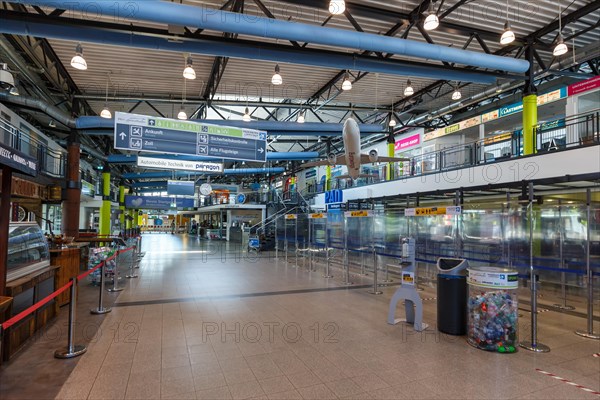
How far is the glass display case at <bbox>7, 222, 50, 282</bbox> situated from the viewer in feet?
15.0

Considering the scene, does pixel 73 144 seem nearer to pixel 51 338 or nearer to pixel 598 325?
pixel 51 338

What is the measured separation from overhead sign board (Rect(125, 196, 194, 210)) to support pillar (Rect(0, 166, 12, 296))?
1994cm

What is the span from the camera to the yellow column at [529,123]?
33.1ft

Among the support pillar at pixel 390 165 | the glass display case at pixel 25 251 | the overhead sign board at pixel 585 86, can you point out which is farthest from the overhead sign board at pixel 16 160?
the overhead sign board at pixel 585 86

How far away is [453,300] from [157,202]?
23331mm

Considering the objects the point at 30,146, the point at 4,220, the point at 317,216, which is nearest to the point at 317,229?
the point at 317,216

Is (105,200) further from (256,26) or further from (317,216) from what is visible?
(256,26)

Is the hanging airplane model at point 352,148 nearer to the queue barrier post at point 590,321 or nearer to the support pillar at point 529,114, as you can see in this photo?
the support pillar at point 529,114

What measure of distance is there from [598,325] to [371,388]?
15.8 ft

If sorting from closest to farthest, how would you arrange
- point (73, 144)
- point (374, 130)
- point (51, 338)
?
point (51, 338)
point (73, 144)
point (374, 130)

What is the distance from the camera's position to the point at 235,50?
741cm

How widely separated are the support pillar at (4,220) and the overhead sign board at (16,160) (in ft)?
0.60

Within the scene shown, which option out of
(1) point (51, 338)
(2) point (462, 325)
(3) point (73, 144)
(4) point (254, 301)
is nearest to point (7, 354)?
(1) point (51, 338)

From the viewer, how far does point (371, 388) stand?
3.29 metres
